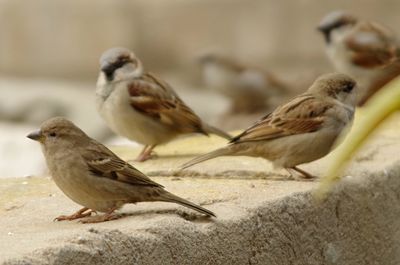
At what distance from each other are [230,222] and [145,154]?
191 centimetres

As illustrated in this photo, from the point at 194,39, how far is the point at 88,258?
28.2 ft

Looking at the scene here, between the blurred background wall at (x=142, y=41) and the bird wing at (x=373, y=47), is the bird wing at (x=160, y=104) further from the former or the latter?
the blurred background wall at (x=142, y=41)

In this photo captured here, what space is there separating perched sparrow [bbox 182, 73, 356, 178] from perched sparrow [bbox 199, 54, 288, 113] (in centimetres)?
523

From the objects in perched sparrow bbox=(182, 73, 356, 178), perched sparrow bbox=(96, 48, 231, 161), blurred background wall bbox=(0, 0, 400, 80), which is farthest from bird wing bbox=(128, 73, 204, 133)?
blurred background wall bbox=(0, 0, 400, 80)

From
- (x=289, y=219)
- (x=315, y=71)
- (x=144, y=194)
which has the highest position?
(x=144, y=194)

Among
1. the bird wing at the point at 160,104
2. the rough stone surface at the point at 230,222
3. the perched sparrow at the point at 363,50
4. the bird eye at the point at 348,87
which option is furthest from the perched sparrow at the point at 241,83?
the bird eye at the point at 348,87

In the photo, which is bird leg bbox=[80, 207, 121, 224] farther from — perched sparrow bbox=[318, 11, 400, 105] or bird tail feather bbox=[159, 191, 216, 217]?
perched sparrow bbox=[318, 11, 400, 105]

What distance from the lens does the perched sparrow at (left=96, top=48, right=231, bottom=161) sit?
5895 millimetres

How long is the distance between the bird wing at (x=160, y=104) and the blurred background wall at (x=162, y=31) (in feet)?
16.7

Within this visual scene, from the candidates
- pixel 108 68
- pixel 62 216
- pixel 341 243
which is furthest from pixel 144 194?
pixel 108 68

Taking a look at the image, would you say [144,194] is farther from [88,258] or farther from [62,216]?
[88,258]

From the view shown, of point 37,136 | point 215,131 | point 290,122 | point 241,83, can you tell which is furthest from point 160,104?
point 241,83

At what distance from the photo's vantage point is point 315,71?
10633mm

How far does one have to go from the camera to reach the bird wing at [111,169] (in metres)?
3.90
